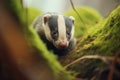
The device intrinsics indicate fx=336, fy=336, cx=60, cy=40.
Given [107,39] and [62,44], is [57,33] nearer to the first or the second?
[62,44]

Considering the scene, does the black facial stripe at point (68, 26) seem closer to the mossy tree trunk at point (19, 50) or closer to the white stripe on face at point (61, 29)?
the white stripe on face at point (61, 29)

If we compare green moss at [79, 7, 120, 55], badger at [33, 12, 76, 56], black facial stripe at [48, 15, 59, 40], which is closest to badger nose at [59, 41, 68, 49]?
badger at [33, 12, 76, 56]

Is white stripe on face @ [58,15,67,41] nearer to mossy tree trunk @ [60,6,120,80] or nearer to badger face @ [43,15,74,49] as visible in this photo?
badger face @ [43,15,74,49]

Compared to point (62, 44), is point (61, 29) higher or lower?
higher

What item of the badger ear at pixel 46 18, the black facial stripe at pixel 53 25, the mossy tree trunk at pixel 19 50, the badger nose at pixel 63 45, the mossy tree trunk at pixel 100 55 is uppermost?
the badger ear at pixel 46 18

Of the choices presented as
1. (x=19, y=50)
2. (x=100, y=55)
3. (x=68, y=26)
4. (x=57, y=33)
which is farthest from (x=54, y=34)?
(x=19, y=50)

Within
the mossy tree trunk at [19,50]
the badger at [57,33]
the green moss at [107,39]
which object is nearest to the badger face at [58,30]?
the badger at [57,33]

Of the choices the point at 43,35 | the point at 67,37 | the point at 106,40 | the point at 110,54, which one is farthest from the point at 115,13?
the point at 43,35

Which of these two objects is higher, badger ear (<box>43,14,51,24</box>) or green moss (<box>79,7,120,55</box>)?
badger ear (<box>43,14,51,24</box>)
